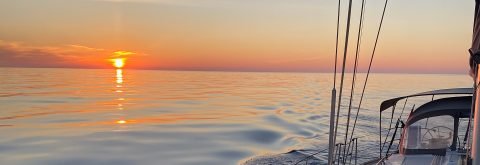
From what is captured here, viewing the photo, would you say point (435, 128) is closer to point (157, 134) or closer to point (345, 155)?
point (345, 155)

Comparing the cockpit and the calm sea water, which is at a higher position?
the cockpit

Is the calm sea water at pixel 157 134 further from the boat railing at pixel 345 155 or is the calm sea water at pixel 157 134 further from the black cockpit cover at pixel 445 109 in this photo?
the black cockpit cover at pixel 445 109

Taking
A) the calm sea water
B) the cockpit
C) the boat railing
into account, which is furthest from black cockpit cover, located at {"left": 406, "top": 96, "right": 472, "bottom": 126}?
the calm sea water

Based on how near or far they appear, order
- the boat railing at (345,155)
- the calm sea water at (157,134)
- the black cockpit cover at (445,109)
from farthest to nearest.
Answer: the calm sea water at (157,134) → the black cockpit cover at (445,109) → the boat railing at (345,155)

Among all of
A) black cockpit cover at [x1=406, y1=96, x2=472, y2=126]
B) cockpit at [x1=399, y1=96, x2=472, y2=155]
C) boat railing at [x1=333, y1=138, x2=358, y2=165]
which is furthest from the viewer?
black cockpit cover at [x1=406, y1=96, x2=472, y2=126]

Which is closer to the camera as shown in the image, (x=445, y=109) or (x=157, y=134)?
(x=445, y=109)

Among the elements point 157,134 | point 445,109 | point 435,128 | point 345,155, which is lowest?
point 157,134

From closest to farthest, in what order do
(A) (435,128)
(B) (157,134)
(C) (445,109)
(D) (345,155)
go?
1. (A) (435,128)
2. (C) (445,109)
3. (D) (345,155)
4. (B) (157,134)

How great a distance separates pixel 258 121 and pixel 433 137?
24926 millimetres

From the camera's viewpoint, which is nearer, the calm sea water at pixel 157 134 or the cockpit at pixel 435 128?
the cockpit at pixel 435 128

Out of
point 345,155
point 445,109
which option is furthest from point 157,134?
point 445,109

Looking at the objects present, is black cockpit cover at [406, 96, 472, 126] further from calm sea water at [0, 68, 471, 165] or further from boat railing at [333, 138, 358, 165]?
calm sea water at [0, 68, 471, 165]

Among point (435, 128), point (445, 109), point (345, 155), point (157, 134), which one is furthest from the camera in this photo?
point (157, 134)

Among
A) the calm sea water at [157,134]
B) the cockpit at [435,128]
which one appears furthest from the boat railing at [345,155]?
the calm sea water at [157,134]
